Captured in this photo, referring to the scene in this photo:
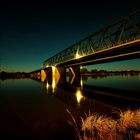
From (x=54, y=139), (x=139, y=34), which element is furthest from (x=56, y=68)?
(x=54, y=139)

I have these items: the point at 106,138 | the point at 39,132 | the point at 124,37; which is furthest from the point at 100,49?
the point at 106,138

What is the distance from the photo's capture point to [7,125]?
45.1ft

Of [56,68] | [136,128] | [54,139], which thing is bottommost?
[54,139]

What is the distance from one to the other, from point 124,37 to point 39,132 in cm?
2401

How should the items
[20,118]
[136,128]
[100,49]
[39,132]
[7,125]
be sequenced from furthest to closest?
[100,49], [20,118], [7,125], [39,132], [136,128]

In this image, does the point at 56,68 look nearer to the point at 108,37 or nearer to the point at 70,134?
the point at 108,37

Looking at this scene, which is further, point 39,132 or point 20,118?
point 20,118

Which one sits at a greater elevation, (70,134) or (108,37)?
(108,37)

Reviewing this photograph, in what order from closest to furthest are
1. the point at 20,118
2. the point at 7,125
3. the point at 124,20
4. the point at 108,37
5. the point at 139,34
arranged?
the point at 7,125, the point at 20,118, the point at 139,34, the point at 124,20, the point at 108,37

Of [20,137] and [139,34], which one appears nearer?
[20,137]

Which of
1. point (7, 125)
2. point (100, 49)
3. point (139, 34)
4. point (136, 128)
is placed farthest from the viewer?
point (100, 49)

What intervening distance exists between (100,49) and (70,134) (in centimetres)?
2915

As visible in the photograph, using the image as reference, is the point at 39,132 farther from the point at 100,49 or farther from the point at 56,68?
the point at 56,68

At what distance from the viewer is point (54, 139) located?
34.5ft
